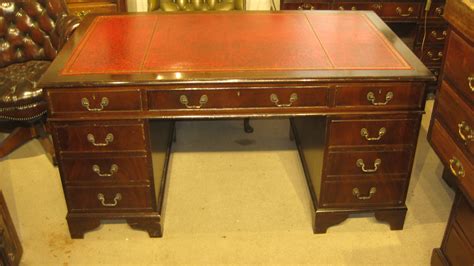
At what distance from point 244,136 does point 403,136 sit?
1337 mm

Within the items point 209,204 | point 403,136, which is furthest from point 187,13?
point 403,136

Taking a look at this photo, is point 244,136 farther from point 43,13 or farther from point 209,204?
point 43,13

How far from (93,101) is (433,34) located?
103 inches

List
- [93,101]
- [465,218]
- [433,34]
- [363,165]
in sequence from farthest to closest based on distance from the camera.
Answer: [433,34] → [363,165] → [93,101] → [465,218]

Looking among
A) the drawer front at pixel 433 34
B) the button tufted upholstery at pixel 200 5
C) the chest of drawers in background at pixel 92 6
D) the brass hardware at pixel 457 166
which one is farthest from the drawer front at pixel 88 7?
the brass hardware at pixel 457 166

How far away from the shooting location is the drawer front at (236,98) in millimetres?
2168

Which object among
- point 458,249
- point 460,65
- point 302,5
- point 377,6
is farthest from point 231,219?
point 377,6

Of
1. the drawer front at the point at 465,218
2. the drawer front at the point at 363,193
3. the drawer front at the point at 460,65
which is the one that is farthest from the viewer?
the drawer front at the point at 363,193

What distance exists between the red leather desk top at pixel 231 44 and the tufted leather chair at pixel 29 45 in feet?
1.70

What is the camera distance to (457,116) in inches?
75.2

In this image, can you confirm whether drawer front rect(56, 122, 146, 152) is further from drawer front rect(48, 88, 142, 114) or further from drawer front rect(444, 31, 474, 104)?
drawer front rect(444, 31, 474, 104)

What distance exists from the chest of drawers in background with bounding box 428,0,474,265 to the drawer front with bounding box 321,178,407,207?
35cm

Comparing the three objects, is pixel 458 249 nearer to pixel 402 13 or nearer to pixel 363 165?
pixel 363 165

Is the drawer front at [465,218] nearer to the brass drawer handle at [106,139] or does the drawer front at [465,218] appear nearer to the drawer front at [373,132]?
the drawer front at [373,132]
